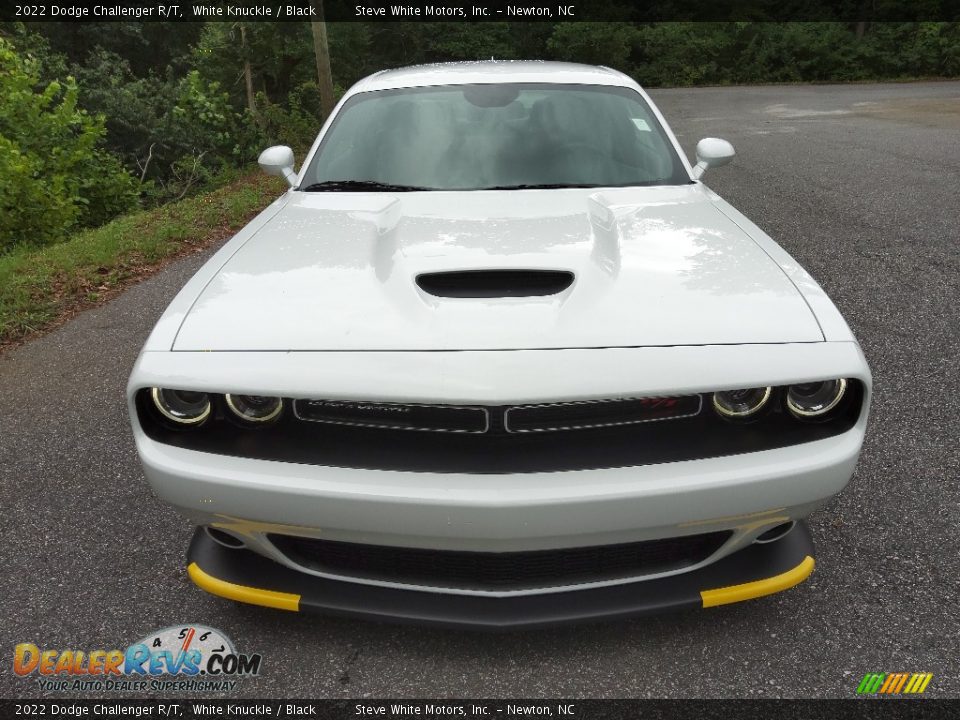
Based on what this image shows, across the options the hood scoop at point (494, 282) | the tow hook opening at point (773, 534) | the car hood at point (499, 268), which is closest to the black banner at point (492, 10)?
the car hood at point (499, 268)

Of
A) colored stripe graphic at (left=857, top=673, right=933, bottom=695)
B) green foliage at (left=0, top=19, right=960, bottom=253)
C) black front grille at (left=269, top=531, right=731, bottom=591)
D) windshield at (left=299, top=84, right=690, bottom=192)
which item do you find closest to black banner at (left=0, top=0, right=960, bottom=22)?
green foliage at (left=0, top=19, right=960, bottom=253)

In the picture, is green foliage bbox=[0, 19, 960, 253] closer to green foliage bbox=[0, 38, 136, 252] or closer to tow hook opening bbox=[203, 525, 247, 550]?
green foliage bbox=[0, 38, 136, 252]

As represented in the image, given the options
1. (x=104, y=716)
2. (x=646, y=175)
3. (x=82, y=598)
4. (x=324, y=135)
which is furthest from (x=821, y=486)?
(x=324, y=135)

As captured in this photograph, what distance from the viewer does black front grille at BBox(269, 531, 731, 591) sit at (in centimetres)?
180

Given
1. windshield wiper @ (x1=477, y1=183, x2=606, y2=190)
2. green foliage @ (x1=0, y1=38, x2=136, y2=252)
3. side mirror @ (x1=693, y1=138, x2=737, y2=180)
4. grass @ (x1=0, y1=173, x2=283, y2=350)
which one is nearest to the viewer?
windshield wiper @ (x1=477, y1=183, x2=606, y2=190)

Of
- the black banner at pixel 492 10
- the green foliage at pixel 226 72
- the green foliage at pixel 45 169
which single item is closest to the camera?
the green foliage at pixel 45 169

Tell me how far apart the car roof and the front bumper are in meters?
2.20

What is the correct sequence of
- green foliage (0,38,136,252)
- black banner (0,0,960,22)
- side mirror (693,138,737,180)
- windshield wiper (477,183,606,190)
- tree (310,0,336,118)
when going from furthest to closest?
black banner (0,0,960,22) < tree (310,0,336,118) < green foliage (0,38,136,252) < side mirror (693,138,737,180) < windshield wiper (477,183,606,190)

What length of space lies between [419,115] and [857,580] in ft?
7.72

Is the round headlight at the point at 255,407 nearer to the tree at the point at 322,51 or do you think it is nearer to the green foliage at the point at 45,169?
the green foliage at the point at 45,169

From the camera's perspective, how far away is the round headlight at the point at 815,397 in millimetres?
1735

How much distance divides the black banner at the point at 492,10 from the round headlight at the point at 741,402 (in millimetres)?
17328

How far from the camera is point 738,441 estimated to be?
1.72 m

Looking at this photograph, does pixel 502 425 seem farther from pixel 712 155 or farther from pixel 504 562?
pixel 712 155
